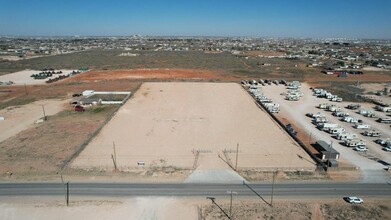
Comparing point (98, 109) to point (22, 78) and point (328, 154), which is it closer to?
point (328, 154)

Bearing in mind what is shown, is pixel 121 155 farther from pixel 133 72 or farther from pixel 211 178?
pixel 133 72

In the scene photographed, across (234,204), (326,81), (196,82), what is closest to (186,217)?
(234,204)

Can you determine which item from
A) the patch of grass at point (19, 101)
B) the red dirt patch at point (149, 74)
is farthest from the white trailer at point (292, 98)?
the patch of grass at point (19, 101)

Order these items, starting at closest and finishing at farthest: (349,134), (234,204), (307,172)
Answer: (234,204)
(307,172)
(349,134)

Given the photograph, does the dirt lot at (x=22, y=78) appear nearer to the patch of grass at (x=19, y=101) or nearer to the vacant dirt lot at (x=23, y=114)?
the patch of grass at (x=19, y=101)

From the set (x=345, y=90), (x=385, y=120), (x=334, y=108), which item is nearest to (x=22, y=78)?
(x=334, y=108)
